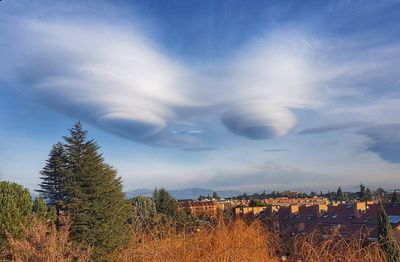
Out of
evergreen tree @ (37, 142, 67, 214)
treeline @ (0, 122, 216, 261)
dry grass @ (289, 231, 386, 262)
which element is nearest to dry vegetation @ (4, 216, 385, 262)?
dry grass @ (289, 231, 386, 262)

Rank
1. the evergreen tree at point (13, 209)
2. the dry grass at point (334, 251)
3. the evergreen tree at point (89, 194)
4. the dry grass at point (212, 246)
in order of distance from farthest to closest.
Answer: the evergreen tree at point (89, 194)
the evergreen tree at point (13, 209)
the dry grass at point (212, 246)
the dry grass at point (334, 251)

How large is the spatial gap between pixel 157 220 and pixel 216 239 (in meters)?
0.74

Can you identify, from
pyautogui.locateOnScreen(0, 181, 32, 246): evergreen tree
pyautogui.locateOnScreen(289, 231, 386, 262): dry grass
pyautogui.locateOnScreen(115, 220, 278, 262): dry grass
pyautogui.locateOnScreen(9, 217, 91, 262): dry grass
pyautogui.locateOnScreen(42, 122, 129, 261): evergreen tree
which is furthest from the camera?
pyautogui.locateOnScreen(42, 122, 129, 261): evergreen tree

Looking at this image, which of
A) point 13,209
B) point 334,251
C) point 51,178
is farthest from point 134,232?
point 51,178

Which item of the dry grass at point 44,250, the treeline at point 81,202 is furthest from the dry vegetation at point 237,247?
the treeline at point 81,202

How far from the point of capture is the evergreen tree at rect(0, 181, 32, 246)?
1808cm

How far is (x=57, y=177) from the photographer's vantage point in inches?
1462

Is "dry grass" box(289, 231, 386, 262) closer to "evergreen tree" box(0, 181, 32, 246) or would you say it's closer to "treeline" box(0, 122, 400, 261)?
"treeline" box(0, 122, 400, 261)

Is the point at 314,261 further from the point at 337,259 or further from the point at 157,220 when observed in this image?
the point at 157,220

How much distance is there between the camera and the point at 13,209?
1909cm

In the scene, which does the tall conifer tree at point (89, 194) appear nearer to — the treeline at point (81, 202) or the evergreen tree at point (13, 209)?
the treeline at point (81, 202)

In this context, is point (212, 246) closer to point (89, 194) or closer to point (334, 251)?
point (334, 251)

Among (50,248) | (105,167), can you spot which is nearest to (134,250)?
(50,248)

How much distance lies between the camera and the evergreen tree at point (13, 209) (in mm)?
18078
